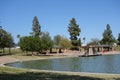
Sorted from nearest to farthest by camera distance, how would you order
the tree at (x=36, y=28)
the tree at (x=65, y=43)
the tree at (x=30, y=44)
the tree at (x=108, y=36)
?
the tree at (x=30, y=44), the tree at (x=65, y=43), the tree at (x=36, y=28), the tree at (x=108, y=36)

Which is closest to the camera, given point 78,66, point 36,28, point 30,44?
point 78,66

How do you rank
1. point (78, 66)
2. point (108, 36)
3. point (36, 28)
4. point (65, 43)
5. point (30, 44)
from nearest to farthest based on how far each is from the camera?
point (78, 66) → point (30, 44) → point (65, 43) → point (36, 28) → point (108, 36)

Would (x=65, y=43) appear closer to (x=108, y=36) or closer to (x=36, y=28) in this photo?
(x=36, y=28)

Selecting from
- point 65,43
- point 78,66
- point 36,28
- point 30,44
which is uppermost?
point 36,28

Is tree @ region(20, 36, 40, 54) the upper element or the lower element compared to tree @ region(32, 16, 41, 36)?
lower

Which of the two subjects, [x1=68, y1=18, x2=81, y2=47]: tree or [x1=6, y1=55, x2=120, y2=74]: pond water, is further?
[x1=68, y1=18, x2=81, y2=47]: tree

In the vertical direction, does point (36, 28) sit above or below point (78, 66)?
above

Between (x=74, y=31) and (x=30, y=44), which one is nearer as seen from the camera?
(x=30, y=44)

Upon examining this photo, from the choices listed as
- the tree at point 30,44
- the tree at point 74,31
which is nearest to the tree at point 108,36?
the tree at point 74,31

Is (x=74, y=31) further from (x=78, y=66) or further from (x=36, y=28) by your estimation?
(x=78, y=66)

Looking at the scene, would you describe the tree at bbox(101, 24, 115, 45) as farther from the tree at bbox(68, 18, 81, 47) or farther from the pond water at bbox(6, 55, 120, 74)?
the pond water at bbox(6, 55, 120, 74)

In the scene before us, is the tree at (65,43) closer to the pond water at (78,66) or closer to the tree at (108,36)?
the tree at (108,36)

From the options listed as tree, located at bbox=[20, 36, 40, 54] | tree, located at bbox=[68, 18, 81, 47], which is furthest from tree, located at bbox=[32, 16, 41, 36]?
tree, located at bbox=[20, 36, 40, 54]

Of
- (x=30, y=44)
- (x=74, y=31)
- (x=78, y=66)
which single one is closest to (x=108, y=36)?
(x=74, y=31)
